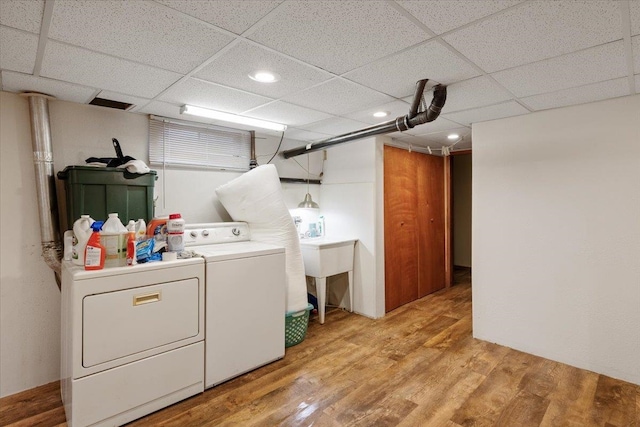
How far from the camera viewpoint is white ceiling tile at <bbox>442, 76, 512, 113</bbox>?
2.12 meters

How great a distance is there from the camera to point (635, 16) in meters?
1.35

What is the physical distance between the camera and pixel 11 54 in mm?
1659

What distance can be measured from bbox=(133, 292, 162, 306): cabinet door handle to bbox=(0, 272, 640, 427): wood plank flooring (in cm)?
72

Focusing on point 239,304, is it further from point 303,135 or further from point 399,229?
point 399,229

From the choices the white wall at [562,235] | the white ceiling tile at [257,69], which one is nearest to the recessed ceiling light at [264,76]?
the white ceiling tile at [257,69]

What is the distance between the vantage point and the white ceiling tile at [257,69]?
171cm

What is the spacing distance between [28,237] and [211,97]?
1647 mm

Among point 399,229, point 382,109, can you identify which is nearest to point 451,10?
point 382,109

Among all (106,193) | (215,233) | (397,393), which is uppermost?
(106,193)

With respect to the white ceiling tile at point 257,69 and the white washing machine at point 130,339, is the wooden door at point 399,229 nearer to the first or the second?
the white ceiling tile at point 257,69

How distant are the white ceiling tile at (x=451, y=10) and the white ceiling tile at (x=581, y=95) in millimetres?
1336

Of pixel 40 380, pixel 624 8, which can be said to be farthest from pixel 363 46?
pixel 40 380

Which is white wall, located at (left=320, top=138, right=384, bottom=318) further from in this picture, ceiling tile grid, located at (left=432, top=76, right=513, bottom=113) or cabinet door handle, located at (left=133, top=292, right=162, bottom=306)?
cabinet door handle, located at (left=133, top=292, right=162, bottom=306)

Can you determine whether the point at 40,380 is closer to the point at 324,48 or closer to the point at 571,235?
the point at 324,48
